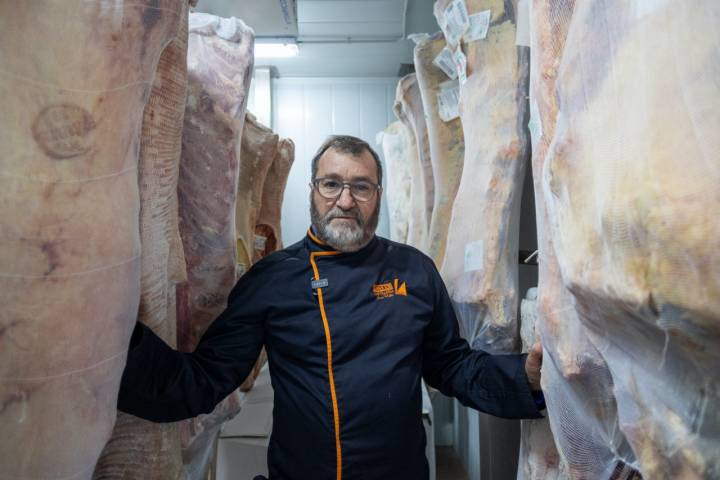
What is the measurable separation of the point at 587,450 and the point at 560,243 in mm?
429

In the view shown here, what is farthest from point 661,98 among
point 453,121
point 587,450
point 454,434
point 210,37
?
point 454,434

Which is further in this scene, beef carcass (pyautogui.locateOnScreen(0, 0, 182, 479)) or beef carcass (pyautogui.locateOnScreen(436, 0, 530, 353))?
beef carcass (pyautogui.locateOnScreen(436, 0, 530, 353))

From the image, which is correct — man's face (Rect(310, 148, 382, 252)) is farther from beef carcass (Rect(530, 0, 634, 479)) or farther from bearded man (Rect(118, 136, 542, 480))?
beef carcass (Rect(530, 0, 634, 479))

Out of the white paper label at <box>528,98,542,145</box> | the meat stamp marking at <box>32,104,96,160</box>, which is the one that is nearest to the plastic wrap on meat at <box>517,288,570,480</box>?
the white paper label at <box>528,98,542,145</box>

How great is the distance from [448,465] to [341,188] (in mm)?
2461

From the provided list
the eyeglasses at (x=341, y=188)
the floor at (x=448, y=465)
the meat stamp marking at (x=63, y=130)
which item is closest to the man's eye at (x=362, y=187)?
the eyeglasses at (x=341, y=188)

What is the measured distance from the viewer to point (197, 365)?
1.34m

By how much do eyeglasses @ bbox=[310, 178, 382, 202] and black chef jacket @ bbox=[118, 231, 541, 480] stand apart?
135mm

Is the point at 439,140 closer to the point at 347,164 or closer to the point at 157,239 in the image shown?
the point at 347,164

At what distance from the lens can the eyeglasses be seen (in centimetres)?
150

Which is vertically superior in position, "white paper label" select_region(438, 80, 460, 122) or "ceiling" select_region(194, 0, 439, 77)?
"ceiling" select_region(194, 0, 439, 77)

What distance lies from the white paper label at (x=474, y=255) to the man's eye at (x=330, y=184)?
40 centimetres

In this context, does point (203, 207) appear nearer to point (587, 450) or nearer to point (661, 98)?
point (587, 450)

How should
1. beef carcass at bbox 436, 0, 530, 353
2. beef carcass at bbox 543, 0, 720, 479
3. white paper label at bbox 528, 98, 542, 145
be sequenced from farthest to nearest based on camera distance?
beef carcass at bbox 436, 0, 530, 353 < white paper label at bbox 528, 98, 542, 145 < beef carcass at bbox 543, 0, 720, 479
